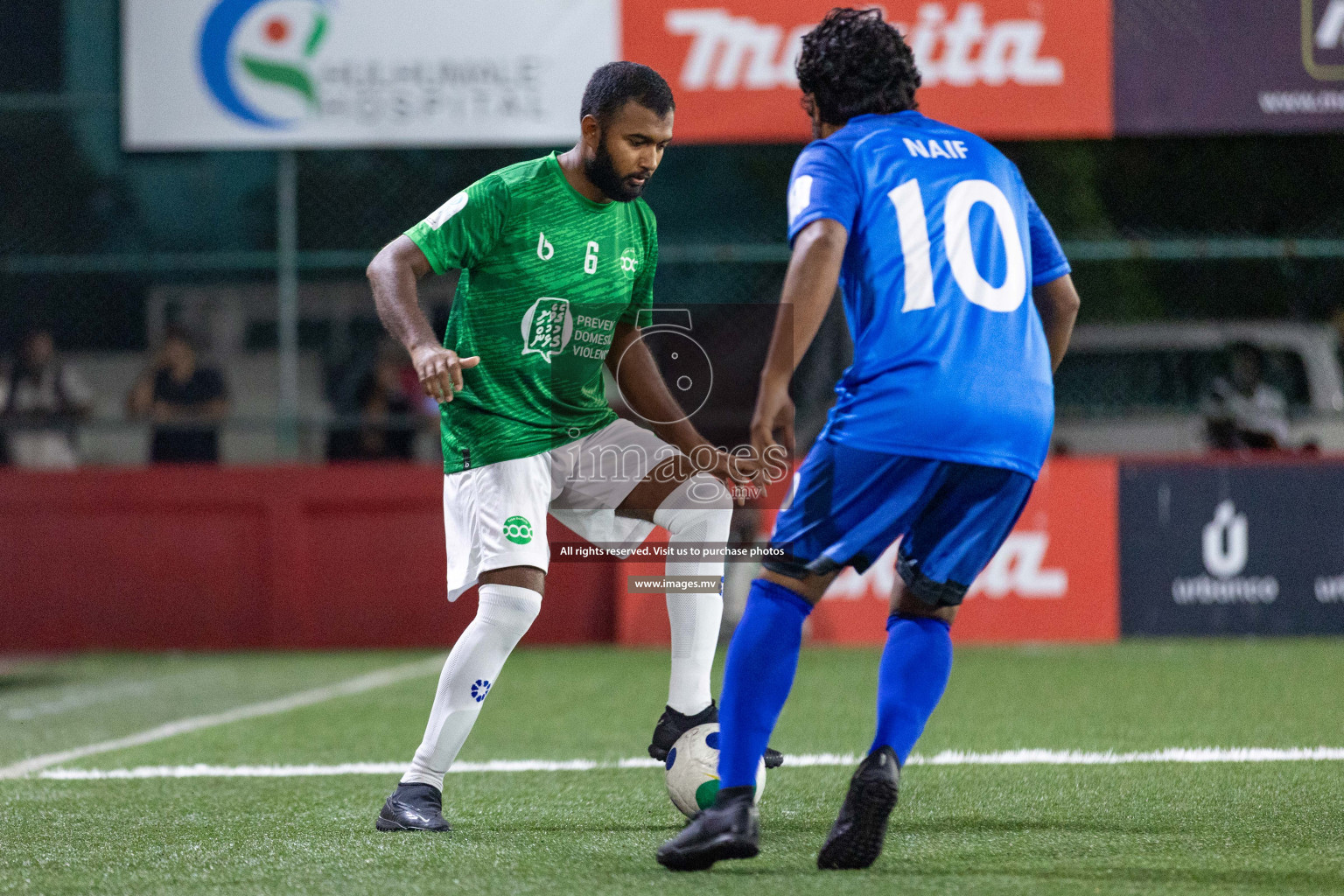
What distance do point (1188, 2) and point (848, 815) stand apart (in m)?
7.92

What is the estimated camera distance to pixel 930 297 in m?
3.38

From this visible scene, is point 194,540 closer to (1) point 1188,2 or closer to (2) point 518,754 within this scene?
(2) point 518,754

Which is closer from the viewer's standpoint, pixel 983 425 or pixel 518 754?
pixel 983 425

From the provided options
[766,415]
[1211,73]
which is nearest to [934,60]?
[1211,73]

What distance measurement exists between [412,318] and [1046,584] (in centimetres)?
643

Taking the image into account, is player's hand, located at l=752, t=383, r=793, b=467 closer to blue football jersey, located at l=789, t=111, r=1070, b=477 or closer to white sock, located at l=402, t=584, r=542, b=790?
blue football jersey, located at l=789, t=111, r=1070, b=477

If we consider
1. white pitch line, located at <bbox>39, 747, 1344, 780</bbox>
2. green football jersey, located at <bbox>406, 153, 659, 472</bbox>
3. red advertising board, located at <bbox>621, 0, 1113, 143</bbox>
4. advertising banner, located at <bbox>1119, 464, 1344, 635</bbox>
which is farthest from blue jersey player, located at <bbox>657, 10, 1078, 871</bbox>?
advertising banner, located at <bbox>1119, 464, 1344, 635</bbox>

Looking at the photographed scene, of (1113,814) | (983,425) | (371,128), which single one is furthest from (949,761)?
(371,128)

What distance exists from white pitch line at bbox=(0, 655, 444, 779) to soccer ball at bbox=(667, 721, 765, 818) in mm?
2411

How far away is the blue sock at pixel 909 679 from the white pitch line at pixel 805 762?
1.61m

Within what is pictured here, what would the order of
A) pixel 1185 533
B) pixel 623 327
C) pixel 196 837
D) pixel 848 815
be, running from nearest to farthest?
pixel 848 815 → pixel 196 837 → pixel 623 327 → pixel 1185 533

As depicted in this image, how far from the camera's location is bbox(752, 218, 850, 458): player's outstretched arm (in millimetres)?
3281

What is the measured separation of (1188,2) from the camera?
9773 millimetres

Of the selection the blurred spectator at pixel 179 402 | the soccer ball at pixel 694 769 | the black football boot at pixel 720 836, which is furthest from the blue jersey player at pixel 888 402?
the blurred spectator at pixel 179 402
